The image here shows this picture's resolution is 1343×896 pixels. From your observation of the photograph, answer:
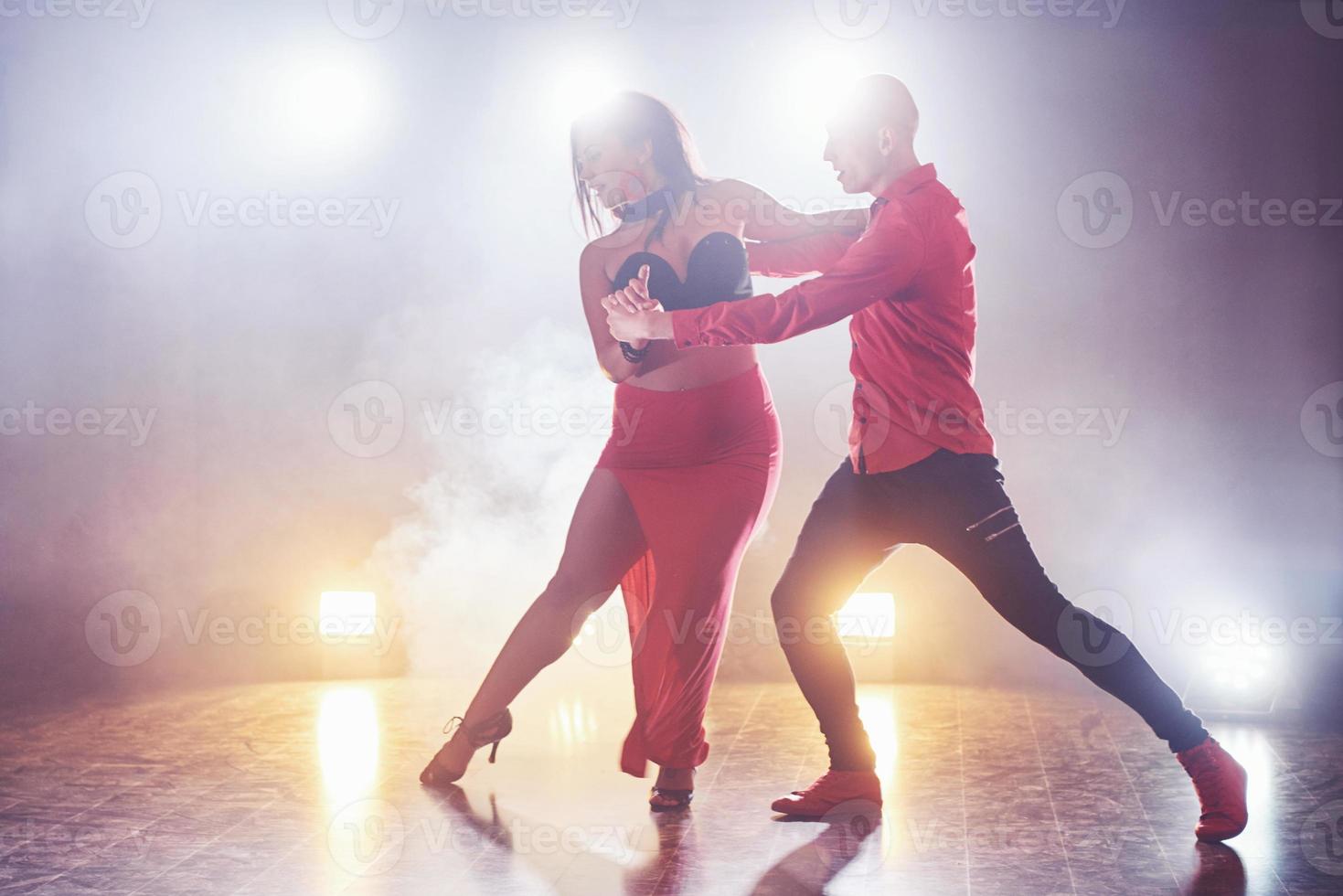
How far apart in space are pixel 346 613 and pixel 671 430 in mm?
2661

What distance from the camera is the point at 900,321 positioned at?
2941mm

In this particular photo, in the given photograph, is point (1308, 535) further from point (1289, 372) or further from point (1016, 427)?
point (1016, 427)

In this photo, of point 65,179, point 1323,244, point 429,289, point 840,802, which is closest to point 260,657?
point 429,289

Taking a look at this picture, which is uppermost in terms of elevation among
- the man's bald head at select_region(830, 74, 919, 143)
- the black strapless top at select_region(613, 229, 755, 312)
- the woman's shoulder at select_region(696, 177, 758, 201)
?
the man's bald head at select_region(830, 74, 919, 143)

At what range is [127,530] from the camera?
17.8 feet

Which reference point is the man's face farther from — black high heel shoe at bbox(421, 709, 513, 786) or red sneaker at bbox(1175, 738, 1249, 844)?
black high heel shoe at bbox(421, 709, 513, 786)

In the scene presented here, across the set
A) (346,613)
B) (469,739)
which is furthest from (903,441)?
(346,613)

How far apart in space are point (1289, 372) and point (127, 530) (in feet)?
14.5

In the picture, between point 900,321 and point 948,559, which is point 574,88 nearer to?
point 900,321

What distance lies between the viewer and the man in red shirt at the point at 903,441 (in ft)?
9.26

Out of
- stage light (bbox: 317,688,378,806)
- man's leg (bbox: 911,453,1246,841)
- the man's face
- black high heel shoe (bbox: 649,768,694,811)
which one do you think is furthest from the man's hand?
stage light (bbox: 317,688,378,806)

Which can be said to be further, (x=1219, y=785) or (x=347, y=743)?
(x=347, y=743)

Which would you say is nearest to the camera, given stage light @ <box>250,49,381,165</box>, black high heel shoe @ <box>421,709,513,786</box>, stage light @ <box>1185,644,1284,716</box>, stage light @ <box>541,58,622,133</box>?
black high heel shoe @ <box>421,709,513,786</box>

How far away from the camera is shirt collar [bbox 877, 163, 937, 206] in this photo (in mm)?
2955
